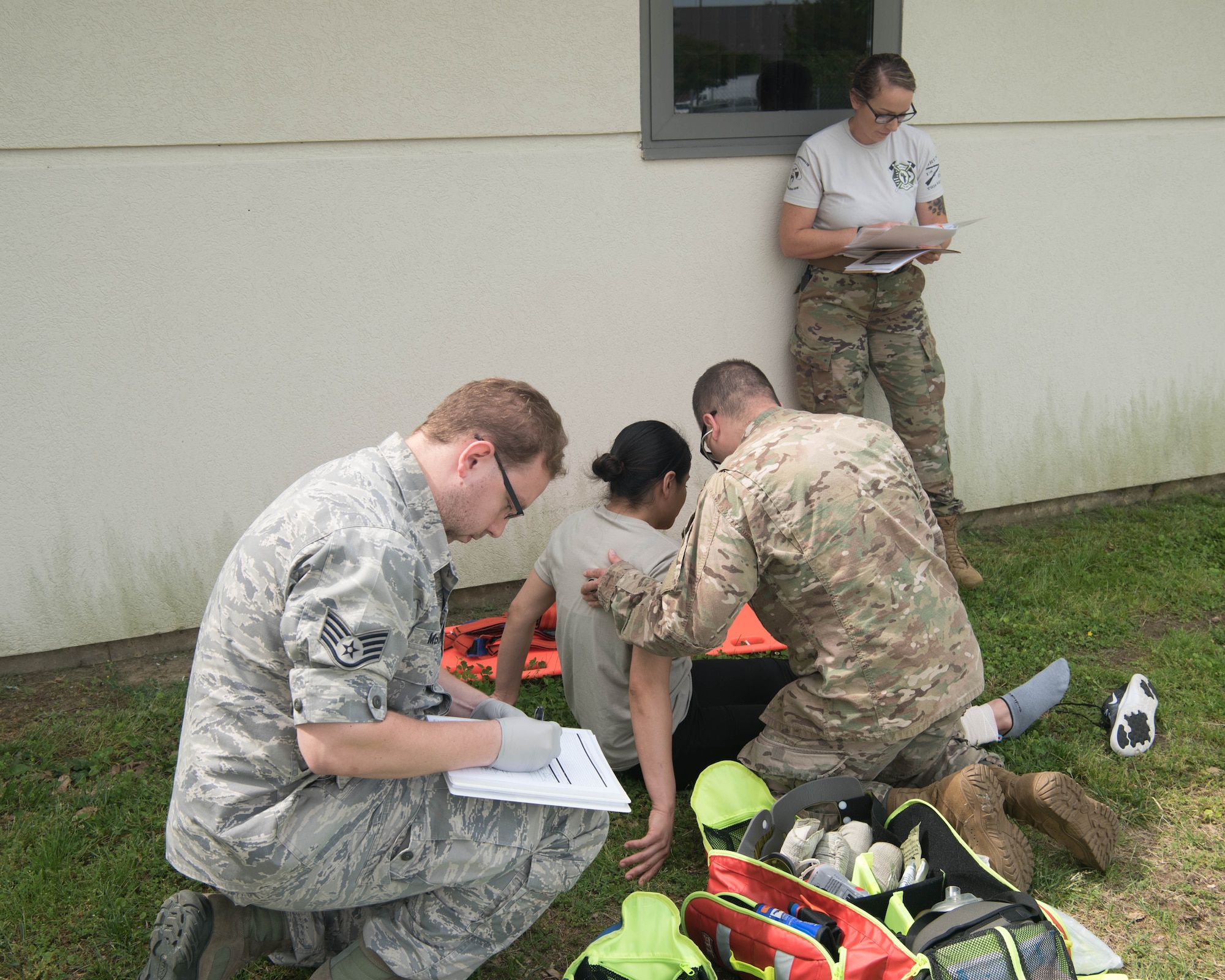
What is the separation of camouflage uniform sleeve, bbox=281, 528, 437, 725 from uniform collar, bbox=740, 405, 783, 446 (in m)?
1.21

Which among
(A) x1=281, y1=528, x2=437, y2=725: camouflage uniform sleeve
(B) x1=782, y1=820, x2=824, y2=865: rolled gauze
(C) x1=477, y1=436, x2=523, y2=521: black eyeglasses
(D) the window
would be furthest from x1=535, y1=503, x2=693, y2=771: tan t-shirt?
(D) the window

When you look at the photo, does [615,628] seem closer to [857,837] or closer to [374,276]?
[857,837]

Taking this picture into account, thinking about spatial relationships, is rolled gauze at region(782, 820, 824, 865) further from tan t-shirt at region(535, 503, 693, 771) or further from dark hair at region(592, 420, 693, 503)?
dark hair at region(592, 420, 693, 503)

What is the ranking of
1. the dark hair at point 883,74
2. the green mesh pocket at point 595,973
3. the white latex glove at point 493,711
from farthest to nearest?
the dark hair at point 883,74 < the white latex glove at point 493,711 < the green mesh pocket at point 595,973

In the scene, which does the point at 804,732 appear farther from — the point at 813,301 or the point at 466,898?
the point at 813,301

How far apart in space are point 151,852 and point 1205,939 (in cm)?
271

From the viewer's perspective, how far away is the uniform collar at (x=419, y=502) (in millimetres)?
1847

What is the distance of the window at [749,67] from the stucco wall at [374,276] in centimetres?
11

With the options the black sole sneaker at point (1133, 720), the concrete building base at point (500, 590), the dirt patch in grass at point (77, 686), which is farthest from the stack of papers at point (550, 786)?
the concrete building base at point (500, 590)

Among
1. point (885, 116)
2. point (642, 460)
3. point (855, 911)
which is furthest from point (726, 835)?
point (885, 116)

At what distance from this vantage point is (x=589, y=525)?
114 inches

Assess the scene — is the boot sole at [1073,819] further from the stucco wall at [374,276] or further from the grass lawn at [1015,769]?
the stucco wall at [374,276]

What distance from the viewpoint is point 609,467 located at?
9.34ft

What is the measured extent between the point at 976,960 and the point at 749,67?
3.76 m
